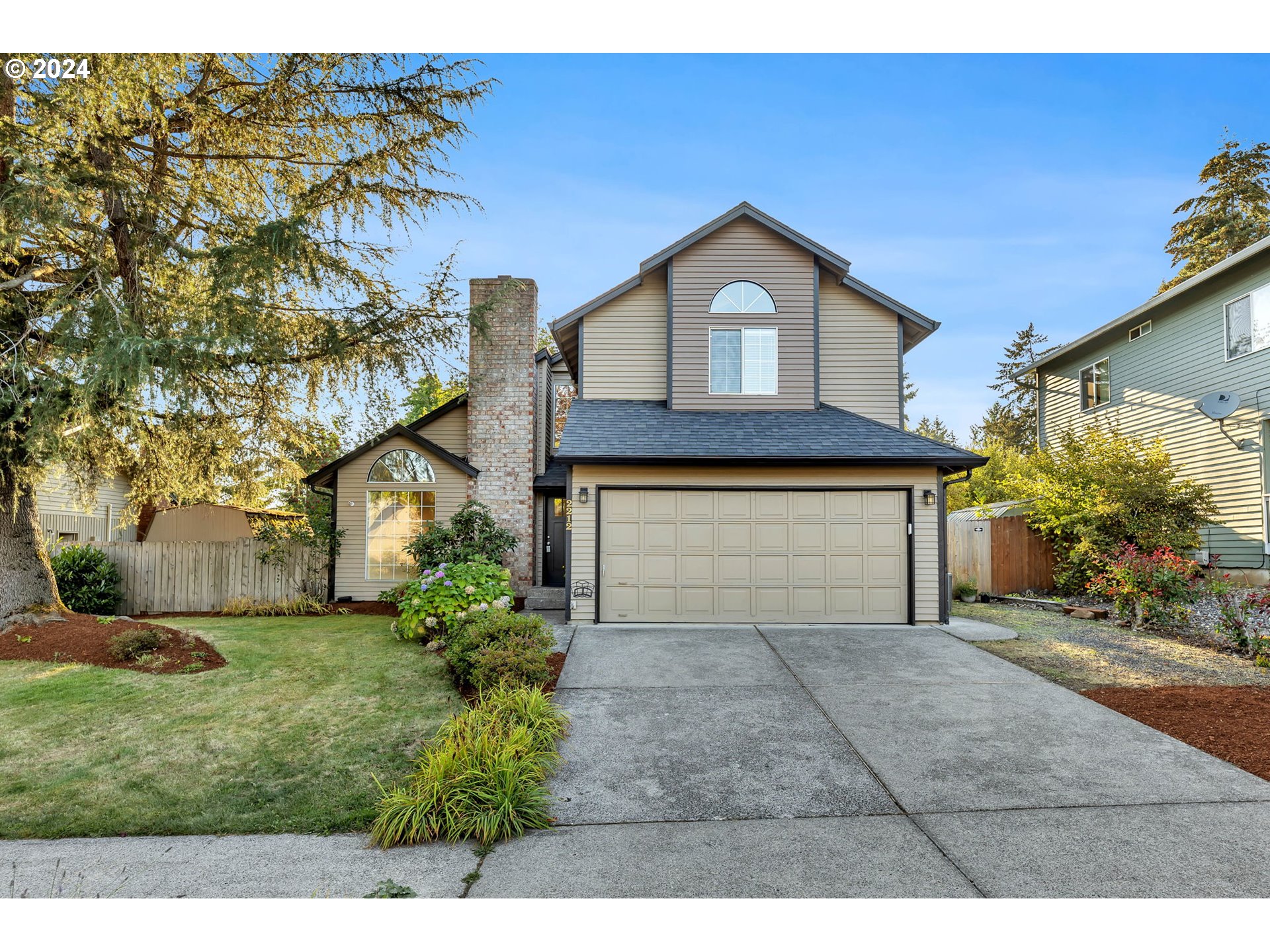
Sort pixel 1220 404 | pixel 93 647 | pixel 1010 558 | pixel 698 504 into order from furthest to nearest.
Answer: pixel 1010 558, pixel 1220 404, pixel 698 504, pixel 93 647

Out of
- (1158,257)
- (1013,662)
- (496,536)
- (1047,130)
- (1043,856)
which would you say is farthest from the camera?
(1158,257)

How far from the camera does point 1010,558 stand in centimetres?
1406

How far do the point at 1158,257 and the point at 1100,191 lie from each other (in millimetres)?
16010

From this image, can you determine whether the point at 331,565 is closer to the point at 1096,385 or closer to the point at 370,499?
the point at 370,499

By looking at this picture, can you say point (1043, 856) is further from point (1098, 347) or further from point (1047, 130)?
point (1098, 347)

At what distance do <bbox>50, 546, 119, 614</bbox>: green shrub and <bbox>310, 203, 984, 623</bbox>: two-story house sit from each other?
4.06 meters

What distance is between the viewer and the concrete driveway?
11.2 ft

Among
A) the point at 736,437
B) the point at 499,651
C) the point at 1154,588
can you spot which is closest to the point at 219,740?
the point at 499,651

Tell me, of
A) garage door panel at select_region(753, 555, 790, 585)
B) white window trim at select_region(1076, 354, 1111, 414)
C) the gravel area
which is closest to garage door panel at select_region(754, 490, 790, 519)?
garage door panel at select_region(753, 555, 790, 585)

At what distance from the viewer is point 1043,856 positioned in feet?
11.9

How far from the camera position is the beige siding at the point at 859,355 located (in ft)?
39.7

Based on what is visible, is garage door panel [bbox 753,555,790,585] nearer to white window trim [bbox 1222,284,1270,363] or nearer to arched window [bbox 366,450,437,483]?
arched window [bbox 366,450,437,483]

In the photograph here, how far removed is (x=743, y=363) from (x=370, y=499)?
7640 millimetres

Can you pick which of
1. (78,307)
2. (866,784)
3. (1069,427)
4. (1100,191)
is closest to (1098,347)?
(1069,427)
